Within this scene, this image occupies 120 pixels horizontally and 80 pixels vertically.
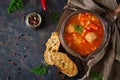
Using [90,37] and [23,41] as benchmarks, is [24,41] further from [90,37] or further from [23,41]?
[90,37]

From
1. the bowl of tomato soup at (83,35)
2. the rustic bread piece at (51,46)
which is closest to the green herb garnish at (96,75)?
the bowl of tomato soup at (83,35)

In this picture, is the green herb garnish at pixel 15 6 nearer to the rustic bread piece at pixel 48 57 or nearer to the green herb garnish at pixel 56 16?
the green herb garnish at pixel 56 16

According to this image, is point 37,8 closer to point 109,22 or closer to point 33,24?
point 33,24

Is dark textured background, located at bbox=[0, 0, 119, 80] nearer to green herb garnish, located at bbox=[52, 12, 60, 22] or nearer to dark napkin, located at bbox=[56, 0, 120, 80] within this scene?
green herb garnish, located at bbox=[52, 12, 60, 22]

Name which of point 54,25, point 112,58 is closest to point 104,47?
point 112,58

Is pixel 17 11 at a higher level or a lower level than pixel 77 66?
higher

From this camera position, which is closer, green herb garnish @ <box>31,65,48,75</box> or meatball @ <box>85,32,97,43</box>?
meatball @ <box>85,32,97,43</box>

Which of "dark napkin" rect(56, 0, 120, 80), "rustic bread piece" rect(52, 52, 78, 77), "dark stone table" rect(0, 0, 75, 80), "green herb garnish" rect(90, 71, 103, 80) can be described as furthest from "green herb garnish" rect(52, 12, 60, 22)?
"green herb garnish" rect(90, 71, 103, 80)
